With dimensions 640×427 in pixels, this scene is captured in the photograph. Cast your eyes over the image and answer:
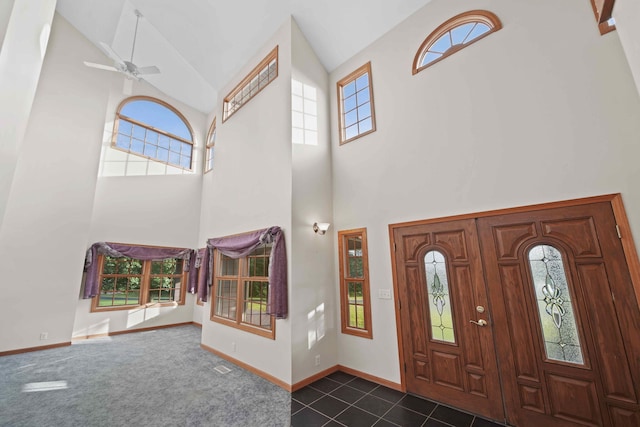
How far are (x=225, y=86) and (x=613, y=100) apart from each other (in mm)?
6370

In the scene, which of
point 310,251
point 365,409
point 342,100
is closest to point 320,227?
point 310,251

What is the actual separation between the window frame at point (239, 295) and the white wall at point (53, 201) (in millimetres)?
3164

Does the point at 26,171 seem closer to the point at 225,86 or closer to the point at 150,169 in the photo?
the point at 150,169

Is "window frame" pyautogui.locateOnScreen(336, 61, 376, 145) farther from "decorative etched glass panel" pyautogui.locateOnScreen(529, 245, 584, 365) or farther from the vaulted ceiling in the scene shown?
"decorative etched glass panel" pyautogui.locateOnScreen(529, 245, 584, 365)

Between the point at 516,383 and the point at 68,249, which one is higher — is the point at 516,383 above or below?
below

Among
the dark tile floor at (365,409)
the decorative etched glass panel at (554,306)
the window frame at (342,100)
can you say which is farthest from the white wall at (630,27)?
the dark tile floor at (365,409)

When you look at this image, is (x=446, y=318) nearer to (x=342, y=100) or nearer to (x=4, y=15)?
(x=342, y=100)

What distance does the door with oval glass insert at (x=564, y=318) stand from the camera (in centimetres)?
220

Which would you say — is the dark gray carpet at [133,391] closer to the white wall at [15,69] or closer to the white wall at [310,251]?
the white wall at [310,251]

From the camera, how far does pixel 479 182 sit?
3.03 meters

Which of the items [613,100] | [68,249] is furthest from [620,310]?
[68,249]

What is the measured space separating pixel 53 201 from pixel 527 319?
8243 millimetres

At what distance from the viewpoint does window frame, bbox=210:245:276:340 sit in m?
3.92

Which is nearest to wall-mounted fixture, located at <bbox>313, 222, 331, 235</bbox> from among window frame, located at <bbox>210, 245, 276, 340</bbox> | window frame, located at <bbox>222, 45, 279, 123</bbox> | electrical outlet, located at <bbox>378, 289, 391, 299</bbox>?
window frame, located at <bbox>210, 245, 276, 340</bbox>
